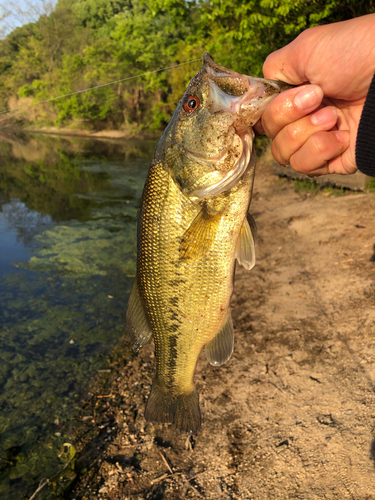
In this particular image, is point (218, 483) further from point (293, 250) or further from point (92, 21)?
point (92, 21)

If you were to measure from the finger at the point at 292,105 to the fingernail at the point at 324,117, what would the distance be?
6 centimetres

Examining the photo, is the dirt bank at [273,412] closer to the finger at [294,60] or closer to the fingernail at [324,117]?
the fingernail at [324,117]

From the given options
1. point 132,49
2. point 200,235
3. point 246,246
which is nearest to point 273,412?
point 246,246

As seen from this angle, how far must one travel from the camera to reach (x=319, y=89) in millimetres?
1906

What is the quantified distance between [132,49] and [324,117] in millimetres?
39482

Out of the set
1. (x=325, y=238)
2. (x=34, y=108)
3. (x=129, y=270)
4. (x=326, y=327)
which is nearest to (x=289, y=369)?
(x=326, y=327)

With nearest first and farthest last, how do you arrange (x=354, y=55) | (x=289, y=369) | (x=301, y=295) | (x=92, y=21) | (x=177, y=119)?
(x=354, y=55)
(x=177, y=119)
(x=289, y=369)
(x=301, y=295)
(x=92, y=21)

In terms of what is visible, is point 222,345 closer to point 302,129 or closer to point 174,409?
point 174,409

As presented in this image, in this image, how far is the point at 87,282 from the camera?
7.46 meters

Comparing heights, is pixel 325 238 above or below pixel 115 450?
below

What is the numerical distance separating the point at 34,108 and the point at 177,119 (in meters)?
47.4

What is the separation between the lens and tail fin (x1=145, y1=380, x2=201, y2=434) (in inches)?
102

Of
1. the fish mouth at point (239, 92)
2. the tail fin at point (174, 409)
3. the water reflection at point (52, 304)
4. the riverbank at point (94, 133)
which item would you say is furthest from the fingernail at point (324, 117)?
the riverbank at point (94, 133)

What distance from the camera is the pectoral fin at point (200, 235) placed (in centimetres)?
210
